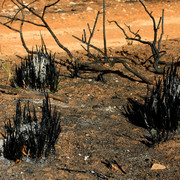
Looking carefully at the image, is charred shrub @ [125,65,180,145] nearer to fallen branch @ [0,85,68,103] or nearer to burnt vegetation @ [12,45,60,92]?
fallen branch @ [0,85,68,103]

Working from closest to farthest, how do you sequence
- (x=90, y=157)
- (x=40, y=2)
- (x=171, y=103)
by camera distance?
(x=90, y=157)
(x=171, y=103)
(x=40, y=2)

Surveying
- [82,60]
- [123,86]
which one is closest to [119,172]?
[123,86]

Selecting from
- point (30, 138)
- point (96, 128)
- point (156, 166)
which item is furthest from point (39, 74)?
point (156, 166)

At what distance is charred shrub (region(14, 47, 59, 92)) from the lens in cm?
448

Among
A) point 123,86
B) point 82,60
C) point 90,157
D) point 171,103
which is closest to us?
point 90,157

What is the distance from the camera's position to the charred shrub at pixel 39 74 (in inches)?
176

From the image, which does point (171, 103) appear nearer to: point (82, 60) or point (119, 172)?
point (119, 172)

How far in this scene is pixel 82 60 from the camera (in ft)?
19.2

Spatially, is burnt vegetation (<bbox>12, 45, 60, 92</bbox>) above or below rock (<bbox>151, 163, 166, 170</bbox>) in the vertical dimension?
above

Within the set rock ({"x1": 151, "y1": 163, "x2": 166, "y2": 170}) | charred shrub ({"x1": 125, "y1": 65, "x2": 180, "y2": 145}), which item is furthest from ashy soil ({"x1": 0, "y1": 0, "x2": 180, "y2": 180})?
charred shrub ({"x1": 125, "y1": 65, "x2": 180, "y2": 145})

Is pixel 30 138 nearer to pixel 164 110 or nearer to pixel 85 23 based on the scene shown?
pixel 164 110

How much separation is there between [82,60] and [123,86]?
4.02 ft

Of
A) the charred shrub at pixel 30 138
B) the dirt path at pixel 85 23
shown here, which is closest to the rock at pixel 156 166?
the charred shrub at pixel 30 138

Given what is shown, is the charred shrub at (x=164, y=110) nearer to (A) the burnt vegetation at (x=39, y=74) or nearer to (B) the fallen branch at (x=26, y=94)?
(B) the fallen branch at (x=26, y=94)
